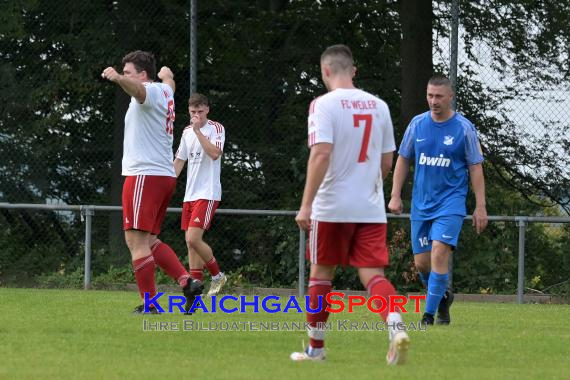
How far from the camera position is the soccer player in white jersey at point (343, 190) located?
289 inches

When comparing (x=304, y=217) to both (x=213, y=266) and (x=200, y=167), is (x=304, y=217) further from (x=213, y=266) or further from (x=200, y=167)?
(x=213, y=266)

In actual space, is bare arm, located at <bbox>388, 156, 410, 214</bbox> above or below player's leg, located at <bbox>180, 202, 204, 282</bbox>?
above

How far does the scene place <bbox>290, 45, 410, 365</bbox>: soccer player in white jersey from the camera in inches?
289

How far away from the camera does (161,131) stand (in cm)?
1024

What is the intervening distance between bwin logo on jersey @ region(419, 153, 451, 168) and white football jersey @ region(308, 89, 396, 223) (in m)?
2.74

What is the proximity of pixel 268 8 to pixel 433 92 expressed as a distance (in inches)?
277

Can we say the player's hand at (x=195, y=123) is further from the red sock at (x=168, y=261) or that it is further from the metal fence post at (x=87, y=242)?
the metal fence post at (x=87, y=242)

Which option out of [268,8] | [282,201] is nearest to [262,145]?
[282,201]

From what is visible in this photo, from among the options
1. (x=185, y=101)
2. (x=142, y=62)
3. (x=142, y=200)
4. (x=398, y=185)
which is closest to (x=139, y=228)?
(x=142, y=200)

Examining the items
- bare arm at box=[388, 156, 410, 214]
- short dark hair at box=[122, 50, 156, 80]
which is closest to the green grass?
bare arm at box=[388, 156, 410, 214]

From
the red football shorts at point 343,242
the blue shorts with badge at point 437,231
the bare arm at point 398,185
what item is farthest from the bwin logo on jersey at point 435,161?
the red football shorts at point 343,242

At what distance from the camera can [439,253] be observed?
33.5ft

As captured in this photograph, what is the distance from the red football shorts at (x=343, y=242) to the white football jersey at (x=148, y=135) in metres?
2.83

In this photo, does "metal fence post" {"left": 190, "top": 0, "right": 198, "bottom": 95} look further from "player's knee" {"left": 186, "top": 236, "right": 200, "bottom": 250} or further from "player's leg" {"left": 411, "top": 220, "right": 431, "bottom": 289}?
"player's leg" {"left": 411, "top": 220, "right": 431, "bottom": 289}
